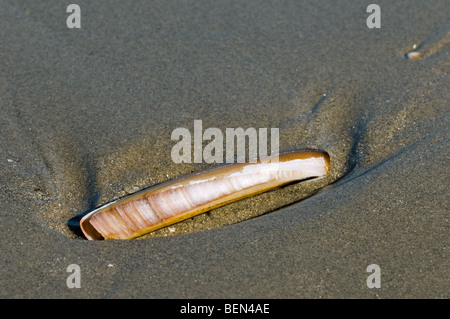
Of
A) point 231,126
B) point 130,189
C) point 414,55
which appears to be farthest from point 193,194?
point 414,55

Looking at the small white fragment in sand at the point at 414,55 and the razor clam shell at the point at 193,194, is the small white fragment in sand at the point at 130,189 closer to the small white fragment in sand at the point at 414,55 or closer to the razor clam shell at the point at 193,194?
the razor clam shell at the point at 193,194

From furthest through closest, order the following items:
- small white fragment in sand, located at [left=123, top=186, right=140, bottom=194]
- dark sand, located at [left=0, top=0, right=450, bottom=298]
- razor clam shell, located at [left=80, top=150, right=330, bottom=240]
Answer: small white fragment in sand, located at [left=123, top=186, right=140, bottom=194] < razor clam shell, located at [left=80, top=150, right=330, bottom=240] < dark sand, located at [left=0, top=0, right=450, bottom=298]

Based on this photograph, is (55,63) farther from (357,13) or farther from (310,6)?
(357,13)

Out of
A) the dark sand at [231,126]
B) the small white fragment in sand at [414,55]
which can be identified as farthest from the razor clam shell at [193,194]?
the small white fragment in sand at [414,55]

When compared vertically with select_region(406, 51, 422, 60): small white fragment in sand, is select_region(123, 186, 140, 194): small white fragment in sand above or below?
below

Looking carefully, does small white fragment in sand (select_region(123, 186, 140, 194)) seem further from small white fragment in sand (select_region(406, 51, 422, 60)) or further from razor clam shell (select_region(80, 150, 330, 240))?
small white fragment in sand (select_region(406, 51, 422, 60))

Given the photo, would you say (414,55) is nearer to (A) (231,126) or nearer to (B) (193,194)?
(A) (231,126)

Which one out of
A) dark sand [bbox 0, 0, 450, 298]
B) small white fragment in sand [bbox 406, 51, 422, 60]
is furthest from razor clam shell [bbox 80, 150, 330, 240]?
small white fragment in sand [bbox 406, 51, 422, 60]
